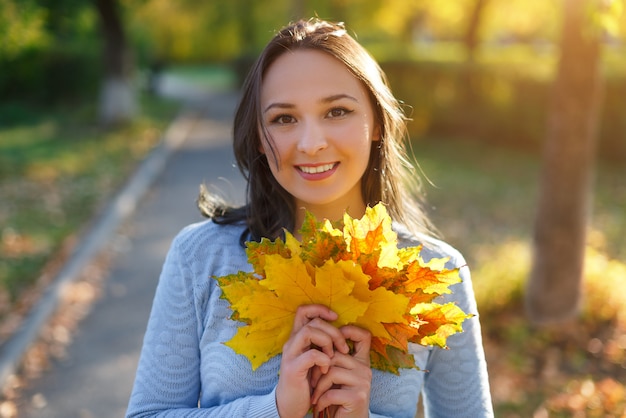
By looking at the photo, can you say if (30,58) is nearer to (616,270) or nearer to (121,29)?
(121,29)

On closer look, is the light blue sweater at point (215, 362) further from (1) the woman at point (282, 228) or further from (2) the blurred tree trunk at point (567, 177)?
(2) the blurred tree trunk at point (567, 177)

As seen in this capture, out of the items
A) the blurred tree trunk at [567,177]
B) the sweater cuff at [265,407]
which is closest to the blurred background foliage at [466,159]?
the blurred tree trunk at [567,177]

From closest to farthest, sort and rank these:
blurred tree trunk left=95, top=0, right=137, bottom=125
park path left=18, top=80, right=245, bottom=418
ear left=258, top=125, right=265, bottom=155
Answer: ear left=258, top=125, right=265, bottom=155 < park path left=18, top=80, right=245, bottom=418 < blurred tree trunk left=95, top=0, right=137, bottom=125

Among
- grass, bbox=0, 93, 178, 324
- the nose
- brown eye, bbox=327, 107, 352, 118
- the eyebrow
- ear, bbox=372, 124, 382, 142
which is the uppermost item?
the eyebrow

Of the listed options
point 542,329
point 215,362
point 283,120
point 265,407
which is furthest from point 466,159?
point 265,407

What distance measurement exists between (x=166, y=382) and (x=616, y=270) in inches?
193

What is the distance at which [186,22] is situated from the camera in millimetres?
32562

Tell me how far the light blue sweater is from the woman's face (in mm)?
297

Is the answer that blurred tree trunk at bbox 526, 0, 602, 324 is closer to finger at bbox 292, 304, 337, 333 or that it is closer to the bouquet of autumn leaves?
the bouquet of autumn leaves

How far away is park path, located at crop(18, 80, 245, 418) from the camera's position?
459 cm

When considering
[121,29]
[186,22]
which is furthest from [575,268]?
[186,22]

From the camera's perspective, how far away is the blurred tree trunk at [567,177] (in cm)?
505

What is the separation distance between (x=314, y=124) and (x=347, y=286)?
52 cm

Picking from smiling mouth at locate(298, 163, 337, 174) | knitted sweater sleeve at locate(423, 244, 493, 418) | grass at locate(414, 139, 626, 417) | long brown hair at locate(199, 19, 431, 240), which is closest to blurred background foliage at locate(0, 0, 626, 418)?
grass at locate(414, 139, 626, 417)
